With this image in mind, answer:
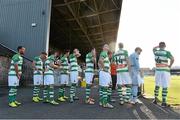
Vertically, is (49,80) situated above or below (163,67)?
below

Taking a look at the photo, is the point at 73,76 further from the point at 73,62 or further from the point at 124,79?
the point at 124,79

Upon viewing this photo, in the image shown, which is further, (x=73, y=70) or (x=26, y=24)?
(x=26, y=24)

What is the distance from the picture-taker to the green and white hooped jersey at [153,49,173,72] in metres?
11.6

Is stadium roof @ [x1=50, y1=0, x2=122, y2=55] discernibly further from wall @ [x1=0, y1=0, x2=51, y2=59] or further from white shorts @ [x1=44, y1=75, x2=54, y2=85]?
white shorts @ [x1=44, y1=75, x2=54, y2=85]

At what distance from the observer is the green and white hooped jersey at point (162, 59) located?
38.0ft

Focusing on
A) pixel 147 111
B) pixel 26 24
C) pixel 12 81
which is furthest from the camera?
pixel 26 24

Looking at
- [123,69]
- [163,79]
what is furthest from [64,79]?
[163,79]

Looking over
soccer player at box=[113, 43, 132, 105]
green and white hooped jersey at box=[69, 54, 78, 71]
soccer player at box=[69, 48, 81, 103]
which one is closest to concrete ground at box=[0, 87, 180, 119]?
soccer player at box=[113, 43, 132, 105]

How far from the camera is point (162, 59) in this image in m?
11.6

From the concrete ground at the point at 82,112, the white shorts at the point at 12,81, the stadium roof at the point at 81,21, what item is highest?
the stadium roof at the point at 81,21

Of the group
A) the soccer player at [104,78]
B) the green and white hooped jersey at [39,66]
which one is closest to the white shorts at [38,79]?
the green and white hooped jersey at [39,66]

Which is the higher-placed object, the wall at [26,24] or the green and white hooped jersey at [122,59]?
the wall at [26,24]

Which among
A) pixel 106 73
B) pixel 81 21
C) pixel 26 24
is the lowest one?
pixel 106 73

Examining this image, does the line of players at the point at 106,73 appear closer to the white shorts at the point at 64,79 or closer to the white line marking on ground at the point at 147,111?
the white shorts at the point at 64,79
